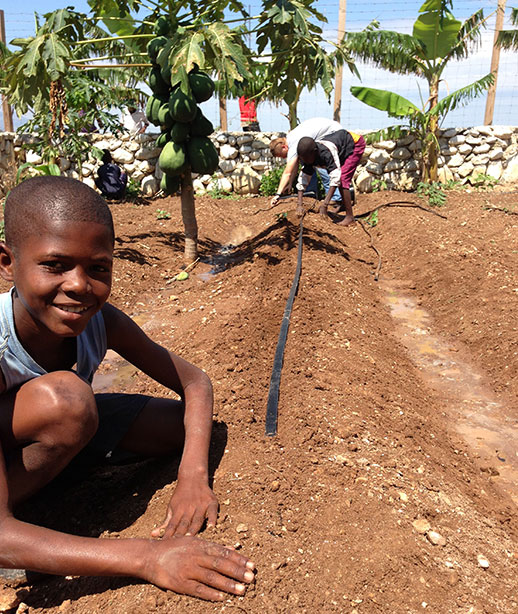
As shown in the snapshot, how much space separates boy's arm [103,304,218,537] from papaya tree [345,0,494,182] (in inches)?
313

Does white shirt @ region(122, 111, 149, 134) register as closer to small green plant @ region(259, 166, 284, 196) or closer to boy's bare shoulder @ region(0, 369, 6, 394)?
small green plant @ region(259, 166, 284, 196)

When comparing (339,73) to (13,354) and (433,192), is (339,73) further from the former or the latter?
(13,354)

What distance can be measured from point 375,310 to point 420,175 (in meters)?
6.22

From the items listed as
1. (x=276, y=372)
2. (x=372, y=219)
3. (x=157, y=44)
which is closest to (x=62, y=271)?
(x=276, y=372)

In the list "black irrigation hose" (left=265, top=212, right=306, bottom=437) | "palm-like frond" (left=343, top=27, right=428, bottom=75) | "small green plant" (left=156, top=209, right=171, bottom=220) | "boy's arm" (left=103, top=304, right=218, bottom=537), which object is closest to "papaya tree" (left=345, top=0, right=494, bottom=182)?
"palm-like frond" (left=343, top=27, right=428, bottom=75)

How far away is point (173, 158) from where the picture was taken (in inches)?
193

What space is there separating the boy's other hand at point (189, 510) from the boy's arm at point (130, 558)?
17cm

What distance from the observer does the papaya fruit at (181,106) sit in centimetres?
454

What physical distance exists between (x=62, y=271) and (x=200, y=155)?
3690 mm

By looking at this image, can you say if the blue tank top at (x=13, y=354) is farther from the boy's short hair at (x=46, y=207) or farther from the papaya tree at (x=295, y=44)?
the papaya tree at (x=295, y=44)

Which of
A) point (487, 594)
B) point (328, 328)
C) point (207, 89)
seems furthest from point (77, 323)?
point (207, 89)

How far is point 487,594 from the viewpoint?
1.52 meters

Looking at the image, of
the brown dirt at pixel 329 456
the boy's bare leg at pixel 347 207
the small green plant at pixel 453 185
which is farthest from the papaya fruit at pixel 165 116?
the small green plant at pixel 453 185

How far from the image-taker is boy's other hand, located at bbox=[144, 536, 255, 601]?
4.45ft
